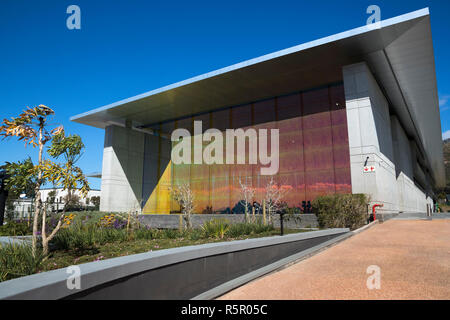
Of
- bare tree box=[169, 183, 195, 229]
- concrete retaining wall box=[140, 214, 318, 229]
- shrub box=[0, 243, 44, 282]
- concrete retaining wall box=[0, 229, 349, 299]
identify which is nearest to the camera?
concrete retaining wall box=[0, 229, 349, 299]

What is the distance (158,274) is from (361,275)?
365 cm

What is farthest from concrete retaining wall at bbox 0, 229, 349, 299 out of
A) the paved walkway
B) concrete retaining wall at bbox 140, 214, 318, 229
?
concrete retaining wall at bbox 140, 214, 318, 229

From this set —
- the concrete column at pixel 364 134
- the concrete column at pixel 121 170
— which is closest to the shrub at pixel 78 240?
the concrete column at pixel 364 134

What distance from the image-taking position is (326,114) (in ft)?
68.3

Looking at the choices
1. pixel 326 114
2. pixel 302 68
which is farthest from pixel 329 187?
pixel 302 68

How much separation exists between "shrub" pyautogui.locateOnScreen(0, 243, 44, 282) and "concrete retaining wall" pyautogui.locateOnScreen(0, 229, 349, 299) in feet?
5.12

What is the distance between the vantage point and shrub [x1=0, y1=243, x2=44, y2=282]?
4235mm

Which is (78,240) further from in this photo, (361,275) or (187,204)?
(361,275)

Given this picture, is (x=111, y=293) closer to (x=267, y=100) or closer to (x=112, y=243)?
(x=112, y=243)

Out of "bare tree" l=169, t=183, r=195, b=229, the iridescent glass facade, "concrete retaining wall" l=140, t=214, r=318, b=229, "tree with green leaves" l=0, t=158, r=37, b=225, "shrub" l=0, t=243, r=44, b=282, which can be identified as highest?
the iridescent glass facade

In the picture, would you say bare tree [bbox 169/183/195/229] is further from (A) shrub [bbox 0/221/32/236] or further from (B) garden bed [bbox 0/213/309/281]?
(A) shrub [bbox 0/221/32/236]

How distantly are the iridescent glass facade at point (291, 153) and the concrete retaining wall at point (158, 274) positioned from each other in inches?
577

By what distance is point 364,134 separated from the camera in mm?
17688

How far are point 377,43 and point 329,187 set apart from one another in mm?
8841
